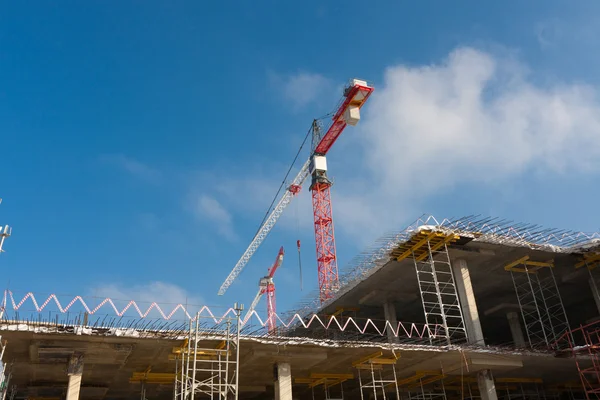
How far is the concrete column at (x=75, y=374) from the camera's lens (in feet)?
66.7

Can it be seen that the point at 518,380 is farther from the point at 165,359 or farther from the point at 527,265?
the point at 165,359

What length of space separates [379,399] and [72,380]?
2325 cm

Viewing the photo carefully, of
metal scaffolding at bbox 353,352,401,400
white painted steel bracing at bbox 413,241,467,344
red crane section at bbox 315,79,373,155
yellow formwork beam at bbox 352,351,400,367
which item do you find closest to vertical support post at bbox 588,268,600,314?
white painted steel bracing at bbox 413,241,467,344

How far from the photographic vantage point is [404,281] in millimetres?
32500

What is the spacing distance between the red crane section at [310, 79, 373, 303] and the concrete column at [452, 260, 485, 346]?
36.8 metres

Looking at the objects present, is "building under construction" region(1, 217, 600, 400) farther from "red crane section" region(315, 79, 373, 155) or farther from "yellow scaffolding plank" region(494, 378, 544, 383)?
"red crane section" region(315, 79, 373, 155)

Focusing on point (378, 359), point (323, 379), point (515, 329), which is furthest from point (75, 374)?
point (515, 329)

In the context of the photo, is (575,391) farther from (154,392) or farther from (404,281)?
(154,392)

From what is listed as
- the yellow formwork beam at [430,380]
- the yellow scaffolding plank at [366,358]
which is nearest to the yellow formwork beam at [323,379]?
the yellow scaffolding plank at [366,358]

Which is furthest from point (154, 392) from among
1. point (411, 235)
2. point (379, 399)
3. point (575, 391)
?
point (575, 391)

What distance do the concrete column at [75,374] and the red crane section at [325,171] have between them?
154ft

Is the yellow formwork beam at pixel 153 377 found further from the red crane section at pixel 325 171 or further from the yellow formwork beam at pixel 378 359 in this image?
the red crane section at pixel 325 171

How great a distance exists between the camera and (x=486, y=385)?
88.6 ft

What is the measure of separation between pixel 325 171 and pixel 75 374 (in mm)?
58890
